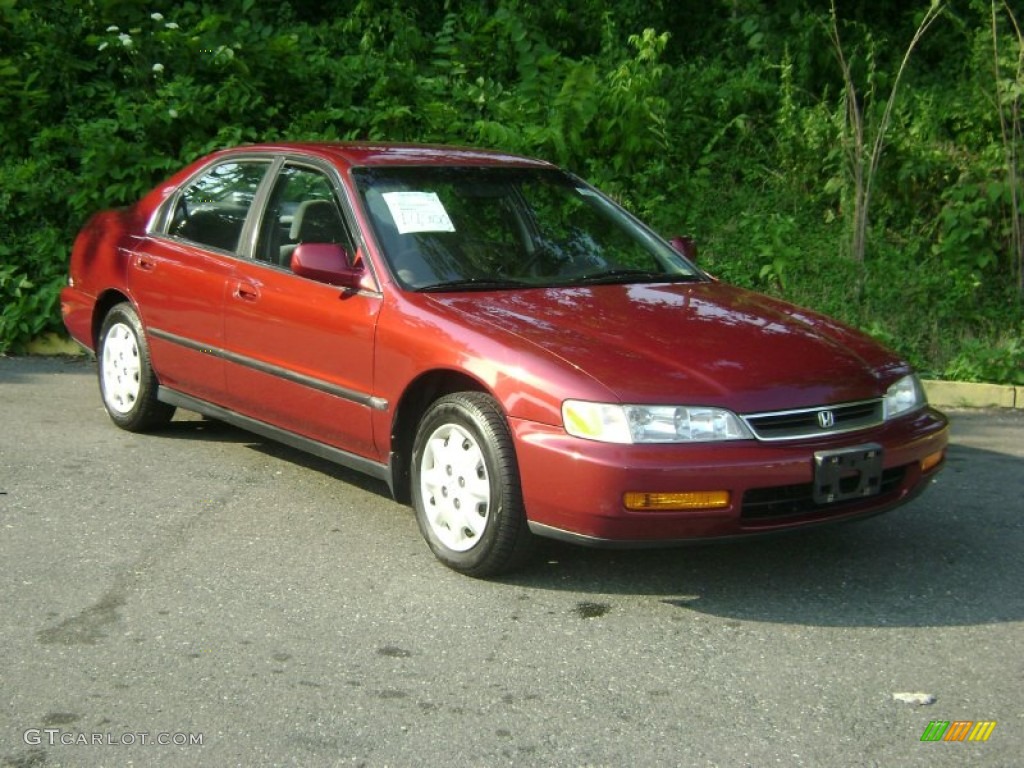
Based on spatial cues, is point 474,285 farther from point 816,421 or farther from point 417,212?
point 816,421

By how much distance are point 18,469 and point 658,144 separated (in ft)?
21.6

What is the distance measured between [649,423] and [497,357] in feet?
2.13

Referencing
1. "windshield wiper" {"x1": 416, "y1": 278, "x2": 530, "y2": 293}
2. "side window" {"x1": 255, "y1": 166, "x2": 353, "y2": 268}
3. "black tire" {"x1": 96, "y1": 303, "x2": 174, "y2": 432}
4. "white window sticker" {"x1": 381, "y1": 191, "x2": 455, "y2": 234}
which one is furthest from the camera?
"black tire" {"x1": 96, "y1": 303, "x2": 174, "y2": 432}

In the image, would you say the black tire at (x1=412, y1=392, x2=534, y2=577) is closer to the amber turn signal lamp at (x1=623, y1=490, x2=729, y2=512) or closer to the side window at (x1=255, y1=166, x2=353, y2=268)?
the amber turn signal lamp at (x1=623, y1=490, x2=729, y2=512)

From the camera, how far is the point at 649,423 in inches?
186

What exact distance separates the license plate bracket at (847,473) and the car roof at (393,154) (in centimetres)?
235

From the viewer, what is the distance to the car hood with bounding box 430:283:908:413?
4855mm

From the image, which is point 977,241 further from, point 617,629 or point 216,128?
point 617,629

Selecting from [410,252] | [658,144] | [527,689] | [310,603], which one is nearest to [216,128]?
[658,144]

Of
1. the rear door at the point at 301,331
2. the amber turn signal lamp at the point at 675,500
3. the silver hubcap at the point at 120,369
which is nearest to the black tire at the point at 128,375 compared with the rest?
the silver hubcap at the point at 120,369

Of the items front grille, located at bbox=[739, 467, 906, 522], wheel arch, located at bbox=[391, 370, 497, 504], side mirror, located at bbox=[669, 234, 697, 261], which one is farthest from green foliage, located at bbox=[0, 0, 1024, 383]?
wheel arch, located at bbox=[391, 370, 497, 504]

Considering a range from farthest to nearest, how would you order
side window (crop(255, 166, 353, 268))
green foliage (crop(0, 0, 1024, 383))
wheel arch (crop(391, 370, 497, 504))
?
green foliage (crop(0, 0, 1024, 383)), side window (crop(255, 166, 353, 268)), wheel arch (crop(391, 370, 497, 504))

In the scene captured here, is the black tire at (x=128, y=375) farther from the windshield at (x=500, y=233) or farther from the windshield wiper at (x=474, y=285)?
the windshield wiper at (x=474, y=285)

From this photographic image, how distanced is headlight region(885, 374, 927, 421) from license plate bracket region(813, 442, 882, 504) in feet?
0.89
